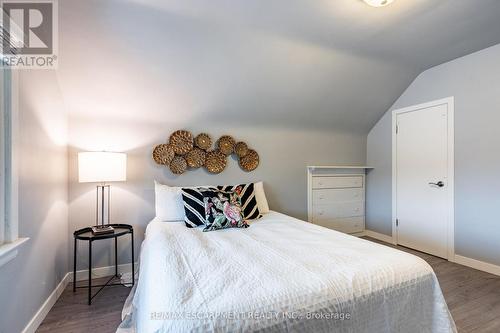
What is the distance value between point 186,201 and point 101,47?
146cm

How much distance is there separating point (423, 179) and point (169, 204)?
3105 millimetres

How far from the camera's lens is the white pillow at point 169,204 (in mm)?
2393

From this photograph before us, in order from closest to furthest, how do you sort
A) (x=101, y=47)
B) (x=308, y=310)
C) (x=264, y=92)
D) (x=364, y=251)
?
(x=308, y=310), (x=364, y=251), (x=101, y=47), (x=264, y=92)

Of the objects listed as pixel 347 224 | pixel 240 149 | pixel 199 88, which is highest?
pixel 199 88

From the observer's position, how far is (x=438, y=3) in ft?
6.23

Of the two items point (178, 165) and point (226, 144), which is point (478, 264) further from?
point (178, 165)

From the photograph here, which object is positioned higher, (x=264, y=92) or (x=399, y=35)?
(x=399, y=35)

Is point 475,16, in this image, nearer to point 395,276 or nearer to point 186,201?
point 395,276

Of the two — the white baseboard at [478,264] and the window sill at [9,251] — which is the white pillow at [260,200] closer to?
the window sill at [9,251]

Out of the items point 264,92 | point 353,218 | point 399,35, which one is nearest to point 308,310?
point 264,92

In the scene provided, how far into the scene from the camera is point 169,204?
7.95ft

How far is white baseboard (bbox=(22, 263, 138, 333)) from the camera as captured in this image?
1.66m

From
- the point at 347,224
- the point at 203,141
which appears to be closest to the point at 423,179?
the point at 347,224

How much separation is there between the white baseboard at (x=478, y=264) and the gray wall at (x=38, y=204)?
3.99 meters
